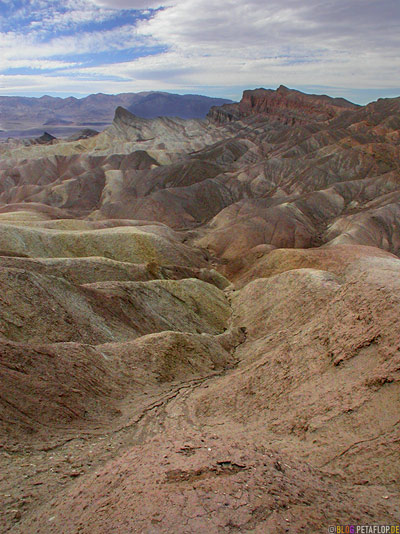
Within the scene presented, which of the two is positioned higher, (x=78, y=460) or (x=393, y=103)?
(x=393, y=103)

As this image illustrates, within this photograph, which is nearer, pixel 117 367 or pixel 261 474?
pixel 261 474

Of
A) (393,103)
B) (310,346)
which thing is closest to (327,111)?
(393,103)

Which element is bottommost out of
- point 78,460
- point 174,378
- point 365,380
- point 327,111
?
point 174,378

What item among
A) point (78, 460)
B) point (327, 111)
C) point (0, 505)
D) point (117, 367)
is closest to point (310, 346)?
point (117, 367)

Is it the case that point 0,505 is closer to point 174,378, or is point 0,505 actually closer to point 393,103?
point 174,378

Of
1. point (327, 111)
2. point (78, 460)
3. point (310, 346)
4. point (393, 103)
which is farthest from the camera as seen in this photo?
point (327, 111)

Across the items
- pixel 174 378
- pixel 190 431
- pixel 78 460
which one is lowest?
pixel 174 378

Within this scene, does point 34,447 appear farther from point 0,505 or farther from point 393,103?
point 393,103

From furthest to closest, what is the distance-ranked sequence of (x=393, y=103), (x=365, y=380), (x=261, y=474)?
1. (x=393, y=103)
2. (x=365, y=380)
3. (x=261, y=474)

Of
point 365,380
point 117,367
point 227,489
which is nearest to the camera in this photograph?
point 227,489
